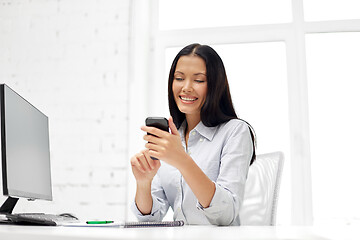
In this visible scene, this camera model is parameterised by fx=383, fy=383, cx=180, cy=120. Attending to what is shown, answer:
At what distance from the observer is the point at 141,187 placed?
41.8 inches

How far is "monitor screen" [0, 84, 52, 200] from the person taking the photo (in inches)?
32.9

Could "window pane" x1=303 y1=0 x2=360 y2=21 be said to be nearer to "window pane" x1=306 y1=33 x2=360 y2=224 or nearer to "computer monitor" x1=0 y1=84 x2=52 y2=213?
"window pane" x1=306 y1=33 x2=360 y2=224

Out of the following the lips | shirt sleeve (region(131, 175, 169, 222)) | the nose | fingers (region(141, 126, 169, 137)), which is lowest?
shirt sleeve (region(131, 175, 169, 222))

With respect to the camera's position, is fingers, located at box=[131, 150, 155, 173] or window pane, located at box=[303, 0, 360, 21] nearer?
fingers, located at box=[131, 150, 155, 173]

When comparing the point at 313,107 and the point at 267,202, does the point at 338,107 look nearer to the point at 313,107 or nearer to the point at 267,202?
the point at 313,107

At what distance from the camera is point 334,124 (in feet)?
7.50

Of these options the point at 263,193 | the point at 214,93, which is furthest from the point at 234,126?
the point at 263,193

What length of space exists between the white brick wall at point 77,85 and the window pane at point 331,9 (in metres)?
1.14

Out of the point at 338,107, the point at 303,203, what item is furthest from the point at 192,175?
the point at 338,107

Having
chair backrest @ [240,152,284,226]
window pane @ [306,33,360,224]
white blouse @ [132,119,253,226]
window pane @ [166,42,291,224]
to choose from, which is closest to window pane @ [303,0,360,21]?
window pane @ [306,33,360,224]

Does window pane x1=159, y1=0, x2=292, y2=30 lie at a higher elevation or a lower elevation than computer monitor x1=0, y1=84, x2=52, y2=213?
higher

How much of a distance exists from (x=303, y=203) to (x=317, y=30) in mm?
1054

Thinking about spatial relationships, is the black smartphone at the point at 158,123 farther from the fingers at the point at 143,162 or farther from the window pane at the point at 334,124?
the window pane at the point at 334,124

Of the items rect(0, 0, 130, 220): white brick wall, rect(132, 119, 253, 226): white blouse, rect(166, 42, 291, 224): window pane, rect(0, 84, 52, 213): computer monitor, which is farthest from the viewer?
rect(166, 42, 291, 224): window pane
